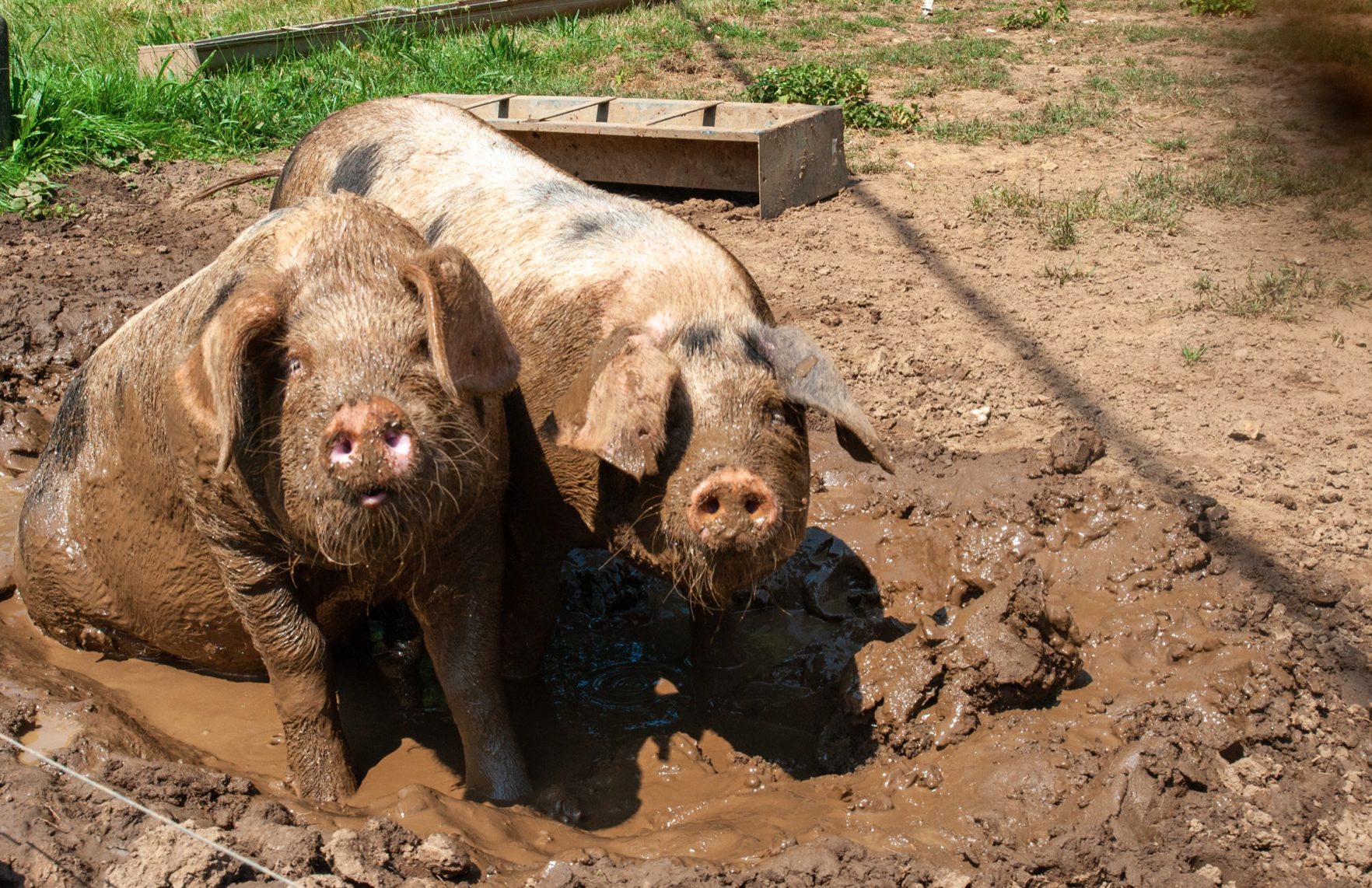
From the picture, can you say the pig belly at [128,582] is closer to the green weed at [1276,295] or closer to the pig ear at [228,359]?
the pig ear at [228,359]

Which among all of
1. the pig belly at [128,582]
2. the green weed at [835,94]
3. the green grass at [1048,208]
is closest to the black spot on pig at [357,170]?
the pig belly at [128,582]

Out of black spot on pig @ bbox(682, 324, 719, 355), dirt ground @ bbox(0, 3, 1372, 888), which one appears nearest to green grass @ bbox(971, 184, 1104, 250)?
dirt ground @ bbox(0, 3, 1372, 888)

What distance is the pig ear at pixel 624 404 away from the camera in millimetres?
3570

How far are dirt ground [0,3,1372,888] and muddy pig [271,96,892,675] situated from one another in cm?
56

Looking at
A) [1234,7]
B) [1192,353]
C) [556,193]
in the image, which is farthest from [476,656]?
[1192,353]

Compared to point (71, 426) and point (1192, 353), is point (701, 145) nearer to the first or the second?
point (1192, 353)

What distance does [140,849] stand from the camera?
3072 millimetres

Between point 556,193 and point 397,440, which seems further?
point 556,193

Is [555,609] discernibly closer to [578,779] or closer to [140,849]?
[578,779]

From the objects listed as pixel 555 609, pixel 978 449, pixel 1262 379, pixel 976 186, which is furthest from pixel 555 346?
pixel 976 186

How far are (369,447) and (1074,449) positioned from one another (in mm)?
3174

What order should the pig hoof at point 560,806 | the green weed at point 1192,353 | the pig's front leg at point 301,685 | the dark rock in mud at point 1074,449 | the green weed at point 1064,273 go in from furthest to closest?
the green weed at point 1064,273 < the green weed at point 1192,353 < the dark rock in mud at point 1074,449 < the pig hoof at point 560,806 < the pig's front leg at point 301,685

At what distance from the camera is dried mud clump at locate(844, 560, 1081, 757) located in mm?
4254

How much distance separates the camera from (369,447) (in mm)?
3178
